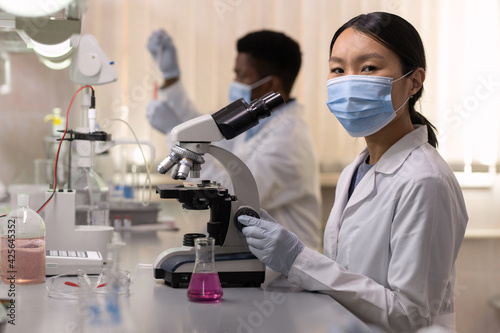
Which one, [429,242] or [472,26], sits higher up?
[472,26]

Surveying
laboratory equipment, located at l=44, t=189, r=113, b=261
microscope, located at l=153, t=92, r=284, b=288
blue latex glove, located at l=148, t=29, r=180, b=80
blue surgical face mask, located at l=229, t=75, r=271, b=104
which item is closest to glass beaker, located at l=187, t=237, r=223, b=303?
microscope, located at l=153, t=92, r=284, b=288

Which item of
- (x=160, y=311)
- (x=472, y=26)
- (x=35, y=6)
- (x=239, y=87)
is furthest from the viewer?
(x=472, y=26)

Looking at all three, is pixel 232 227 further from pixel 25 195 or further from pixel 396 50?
pixel 396 50

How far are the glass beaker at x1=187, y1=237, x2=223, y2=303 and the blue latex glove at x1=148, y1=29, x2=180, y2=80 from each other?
1.95 metres

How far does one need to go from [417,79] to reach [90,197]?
977 mm

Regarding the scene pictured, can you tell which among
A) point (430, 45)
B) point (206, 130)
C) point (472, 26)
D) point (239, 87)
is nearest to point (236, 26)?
point (239, 87)

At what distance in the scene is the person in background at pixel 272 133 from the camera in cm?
240

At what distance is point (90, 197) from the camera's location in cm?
163

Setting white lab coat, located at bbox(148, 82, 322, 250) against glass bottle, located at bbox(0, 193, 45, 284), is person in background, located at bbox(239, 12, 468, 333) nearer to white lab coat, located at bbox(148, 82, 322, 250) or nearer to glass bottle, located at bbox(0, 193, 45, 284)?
glass bottle, located at bbox(0, 193, 45, 284)

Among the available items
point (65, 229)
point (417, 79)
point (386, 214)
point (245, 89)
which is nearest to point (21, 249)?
point (65, 229)

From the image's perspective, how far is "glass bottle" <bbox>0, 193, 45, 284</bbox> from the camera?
3.86 ft

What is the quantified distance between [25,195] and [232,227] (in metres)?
0.47

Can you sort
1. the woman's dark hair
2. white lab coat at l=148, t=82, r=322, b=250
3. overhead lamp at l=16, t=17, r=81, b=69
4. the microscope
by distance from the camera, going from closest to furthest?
the microscope < the woman's dark hair < overhead lamp at l=16, t=17, r=81, b=69 < white lab coat at l=148, t=82, r=322, b=250

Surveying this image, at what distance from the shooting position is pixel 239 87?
275 cm
